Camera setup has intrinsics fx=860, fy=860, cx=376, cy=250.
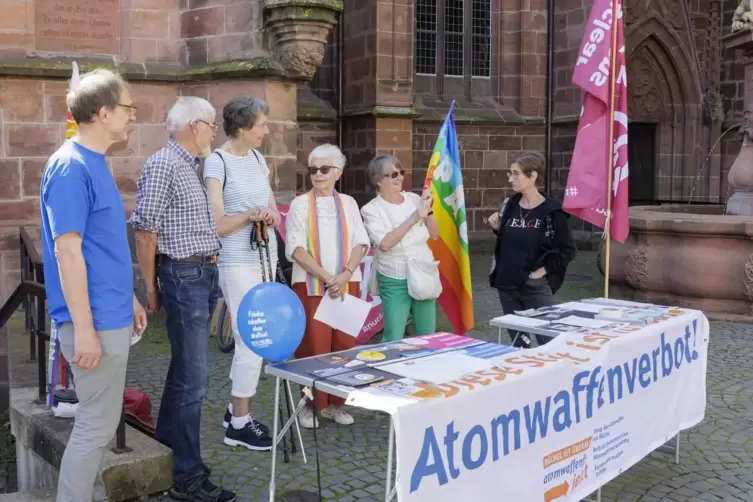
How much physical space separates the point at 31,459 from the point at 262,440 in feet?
3.93

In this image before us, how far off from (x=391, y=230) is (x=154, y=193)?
6.07ft

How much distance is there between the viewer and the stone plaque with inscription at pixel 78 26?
342 inches

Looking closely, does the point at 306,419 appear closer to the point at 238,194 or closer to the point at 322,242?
the point at 322,242

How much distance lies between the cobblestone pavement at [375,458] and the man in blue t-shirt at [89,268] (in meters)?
0.90

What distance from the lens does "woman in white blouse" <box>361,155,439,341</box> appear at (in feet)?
17.4

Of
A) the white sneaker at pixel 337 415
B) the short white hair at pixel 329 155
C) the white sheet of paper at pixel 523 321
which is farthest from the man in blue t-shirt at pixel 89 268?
the white sneaker at pixel 337 415

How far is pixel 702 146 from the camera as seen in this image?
18359 mm

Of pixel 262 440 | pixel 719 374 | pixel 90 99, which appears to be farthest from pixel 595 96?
pixel 90 99

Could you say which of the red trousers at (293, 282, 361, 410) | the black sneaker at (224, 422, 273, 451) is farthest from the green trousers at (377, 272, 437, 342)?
the black sneaker at (224, 422, 273, 451)

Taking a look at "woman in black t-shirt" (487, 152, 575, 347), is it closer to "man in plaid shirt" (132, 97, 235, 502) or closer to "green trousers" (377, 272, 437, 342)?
"green trousers" (377, 272, 437, 342)

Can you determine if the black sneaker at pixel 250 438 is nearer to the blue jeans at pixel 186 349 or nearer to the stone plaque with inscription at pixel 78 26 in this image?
the blue jeans at pixel 186 349

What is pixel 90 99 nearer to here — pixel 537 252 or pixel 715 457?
pixel 537 252

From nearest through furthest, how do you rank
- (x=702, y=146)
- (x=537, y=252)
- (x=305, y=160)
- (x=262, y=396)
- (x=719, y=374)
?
(x=537, y=252), (x=262, y=396), (x=719, y=374), (x=305, y=160), (x=702, y=146)

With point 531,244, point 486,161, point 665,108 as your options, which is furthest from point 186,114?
point 665,108
